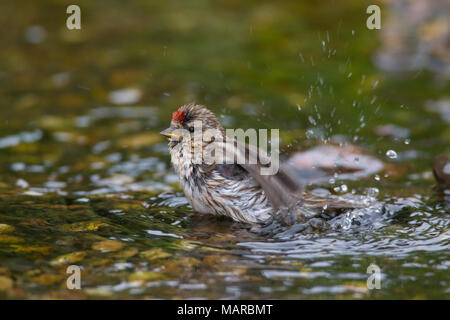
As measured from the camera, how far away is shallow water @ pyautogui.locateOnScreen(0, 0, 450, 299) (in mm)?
4277

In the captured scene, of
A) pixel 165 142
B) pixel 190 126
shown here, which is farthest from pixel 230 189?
pixel 165 142

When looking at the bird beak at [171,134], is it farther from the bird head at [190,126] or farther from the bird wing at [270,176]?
the bird wing at [270,176]

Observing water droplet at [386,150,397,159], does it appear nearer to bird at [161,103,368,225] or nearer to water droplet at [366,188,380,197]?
water droplet at [366,188,380,197]

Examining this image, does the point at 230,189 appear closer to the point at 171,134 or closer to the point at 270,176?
the point at 270,176

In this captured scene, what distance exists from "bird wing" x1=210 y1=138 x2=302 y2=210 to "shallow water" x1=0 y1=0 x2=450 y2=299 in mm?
322

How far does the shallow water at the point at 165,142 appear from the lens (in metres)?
4.28

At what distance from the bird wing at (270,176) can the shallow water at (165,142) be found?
322 mm

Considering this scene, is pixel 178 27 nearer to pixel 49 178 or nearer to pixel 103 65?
pixel 103 65

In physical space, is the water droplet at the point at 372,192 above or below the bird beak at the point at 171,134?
below

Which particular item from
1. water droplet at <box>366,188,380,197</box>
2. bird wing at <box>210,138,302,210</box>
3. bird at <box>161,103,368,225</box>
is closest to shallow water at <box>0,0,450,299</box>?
water droplet at <box>366,188,380,197</box>

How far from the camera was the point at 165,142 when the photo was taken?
7457 mm

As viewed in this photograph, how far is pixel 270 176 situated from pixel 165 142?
2.64 metres

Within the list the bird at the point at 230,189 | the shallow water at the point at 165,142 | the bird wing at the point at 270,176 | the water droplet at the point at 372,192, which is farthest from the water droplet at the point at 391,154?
the bird wing at the point at 270,176
